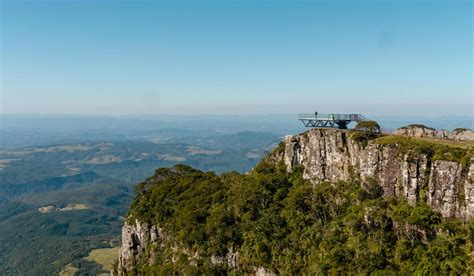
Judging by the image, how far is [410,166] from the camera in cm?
4700

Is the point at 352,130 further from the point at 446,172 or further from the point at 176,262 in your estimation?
the point at 176,262

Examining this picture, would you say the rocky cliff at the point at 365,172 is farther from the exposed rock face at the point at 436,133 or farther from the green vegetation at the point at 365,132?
the exposed rock face at the point at 436,133

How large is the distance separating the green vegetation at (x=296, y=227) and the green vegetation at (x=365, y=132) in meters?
6.18

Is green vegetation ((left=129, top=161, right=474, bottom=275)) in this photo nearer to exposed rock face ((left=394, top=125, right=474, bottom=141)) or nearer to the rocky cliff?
the rocky cliff

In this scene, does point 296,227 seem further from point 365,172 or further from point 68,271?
point 68,271

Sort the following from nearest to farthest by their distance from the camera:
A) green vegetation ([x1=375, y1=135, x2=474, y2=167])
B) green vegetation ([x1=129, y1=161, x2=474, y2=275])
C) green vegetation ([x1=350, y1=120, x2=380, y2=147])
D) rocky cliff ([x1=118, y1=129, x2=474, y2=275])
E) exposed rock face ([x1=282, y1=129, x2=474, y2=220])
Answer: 1. exposed rock face ([x1=282, y1=129, x2=474, y2=220])
2. green vegetation ([x1=129, y1=161, x2=474, y2=275])
3. rocky cliff ([x1=118, y1=129, x2=474, y2=275])
4. green vegetation ([x1=375, y1=135, x2=474, y2=167])
5. green vegetation ([x1=350, y1=120, x2=380, y2=147])

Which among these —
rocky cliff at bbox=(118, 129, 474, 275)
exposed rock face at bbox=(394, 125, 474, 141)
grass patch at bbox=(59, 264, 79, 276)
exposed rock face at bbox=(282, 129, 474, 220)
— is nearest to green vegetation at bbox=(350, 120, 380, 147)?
rocky cliff at bbox=(118, 129, 474, 275)

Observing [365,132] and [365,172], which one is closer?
[365,172]

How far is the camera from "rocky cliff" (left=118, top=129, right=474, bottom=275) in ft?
141

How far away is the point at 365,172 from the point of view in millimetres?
52656

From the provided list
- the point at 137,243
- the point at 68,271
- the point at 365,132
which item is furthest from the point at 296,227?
the point at 68,271

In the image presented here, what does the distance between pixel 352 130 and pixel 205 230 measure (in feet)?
92.7

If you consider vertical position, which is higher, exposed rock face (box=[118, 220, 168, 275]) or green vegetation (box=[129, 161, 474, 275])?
green vegetation (box=[129, 161, 474, 275])

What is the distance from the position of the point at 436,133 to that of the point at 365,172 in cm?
1357
